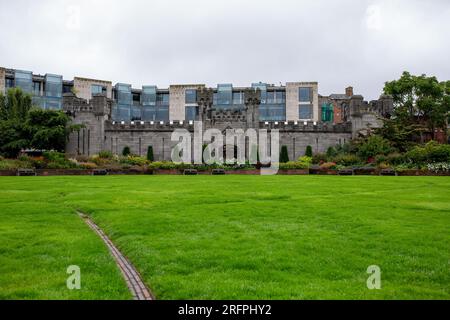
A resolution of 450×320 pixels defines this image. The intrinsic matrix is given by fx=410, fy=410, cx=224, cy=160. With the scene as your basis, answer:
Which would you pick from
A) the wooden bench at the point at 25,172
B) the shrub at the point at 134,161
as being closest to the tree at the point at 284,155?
the shrub at the point at 134,161

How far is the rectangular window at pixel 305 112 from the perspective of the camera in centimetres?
8912

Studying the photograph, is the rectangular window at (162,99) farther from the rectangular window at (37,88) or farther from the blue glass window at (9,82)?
the blue glass window at (9,82)

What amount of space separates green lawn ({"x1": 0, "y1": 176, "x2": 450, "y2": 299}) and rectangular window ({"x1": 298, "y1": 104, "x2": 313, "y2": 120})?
7236 cm

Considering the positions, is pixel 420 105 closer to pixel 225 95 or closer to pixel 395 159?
pixel 395 159

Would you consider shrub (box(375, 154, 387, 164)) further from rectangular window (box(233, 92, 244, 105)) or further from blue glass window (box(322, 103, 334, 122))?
rectangular window (box(233, 92, 244, 105))

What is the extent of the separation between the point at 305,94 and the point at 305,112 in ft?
12.9

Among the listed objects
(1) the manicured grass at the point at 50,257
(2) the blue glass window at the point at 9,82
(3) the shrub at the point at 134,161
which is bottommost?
(1) the manicured grass at the point at 50,257

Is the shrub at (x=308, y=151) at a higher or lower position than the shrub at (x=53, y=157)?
higher

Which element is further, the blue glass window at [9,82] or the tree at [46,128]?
the blue glass window at [9,82]

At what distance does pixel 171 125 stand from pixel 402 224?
47.1m

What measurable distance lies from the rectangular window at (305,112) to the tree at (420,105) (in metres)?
32.9

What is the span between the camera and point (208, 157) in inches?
2063

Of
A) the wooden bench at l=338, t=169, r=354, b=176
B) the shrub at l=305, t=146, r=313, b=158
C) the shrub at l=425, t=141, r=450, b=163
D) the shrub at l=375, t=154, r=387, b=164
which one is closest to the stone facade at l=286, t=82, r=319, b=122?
the shrub at l=305, t=146, r=313, b=158

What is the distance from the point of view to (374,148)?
46.4m
